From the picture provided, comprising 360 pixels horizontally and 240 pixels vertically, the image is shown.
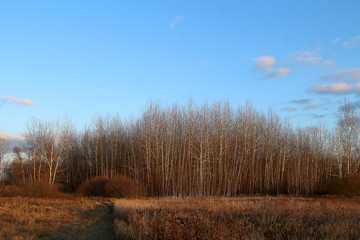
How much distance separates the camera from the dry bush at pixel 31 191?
2689 centimetres

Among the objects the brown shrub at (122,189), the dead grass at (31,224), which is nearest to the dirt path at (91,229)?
the dead grass at (31,224)

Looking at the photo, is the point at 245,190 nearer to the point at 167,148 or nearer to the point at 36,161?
the point at 167,148

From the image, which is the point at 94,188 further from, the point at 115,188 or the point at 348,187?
the point at 348,187

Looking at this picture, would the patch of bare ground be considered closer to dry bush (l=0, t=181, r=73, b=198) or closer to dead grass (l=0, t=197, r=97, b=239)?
dead grass (l=0, t=197, r=97, b=239)

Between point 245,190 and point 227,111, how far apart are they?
869cm

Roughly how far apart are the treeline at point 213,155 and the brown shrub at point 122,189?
315cm

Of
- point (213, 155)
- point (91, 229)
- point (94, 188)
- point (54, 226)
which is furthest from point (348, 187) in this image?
point (54, 226)

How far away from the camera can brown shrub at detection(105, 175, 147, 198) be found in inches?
1016

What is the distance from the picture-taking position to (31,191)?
2744 cm

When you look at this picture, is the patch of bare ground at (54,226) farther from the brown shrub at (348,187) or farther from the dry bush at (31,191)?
the brown shrub at (348,187)

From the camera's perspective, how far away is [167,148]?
32906mm

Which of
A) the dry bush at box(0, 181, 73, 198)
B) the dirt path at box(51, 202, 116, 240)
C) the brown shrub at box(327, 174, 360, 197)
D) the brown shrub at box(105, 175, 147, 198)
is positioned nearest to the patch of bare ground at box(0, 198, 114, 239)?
the dirt path at box(51, 202, 116, 240)

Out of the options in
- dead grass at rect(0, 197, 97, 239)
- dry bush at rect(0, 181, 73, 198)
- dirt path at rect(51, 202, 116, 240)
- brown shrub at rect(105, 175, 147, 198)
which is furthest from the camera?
dry bush at rect(0, 181, 73, 198)

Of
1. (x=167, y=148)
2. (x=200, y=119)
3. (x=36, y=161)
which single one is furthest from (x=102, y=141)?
(x=200, y=119)
